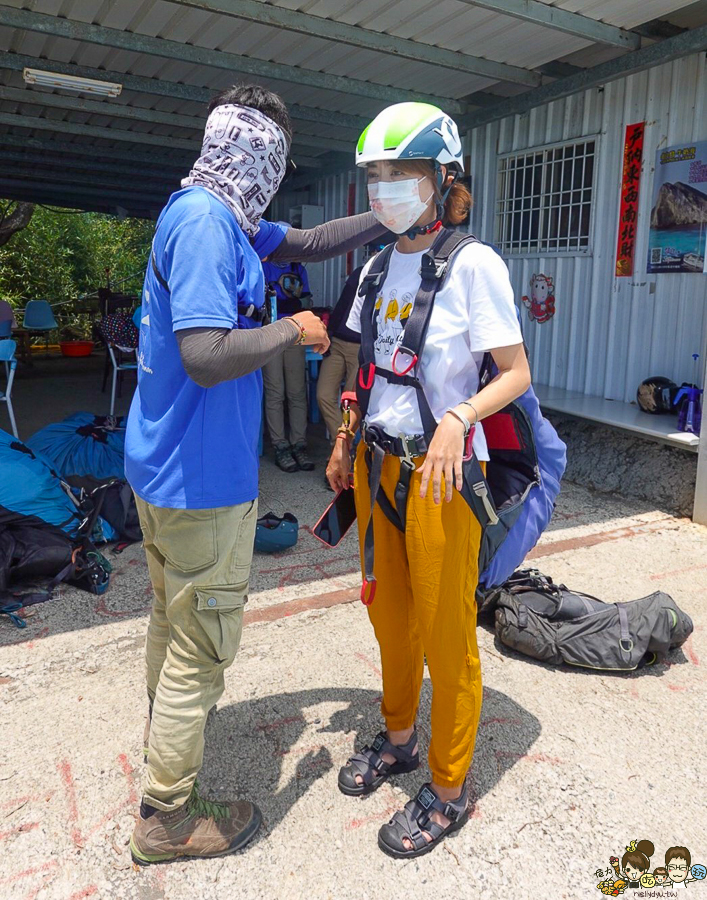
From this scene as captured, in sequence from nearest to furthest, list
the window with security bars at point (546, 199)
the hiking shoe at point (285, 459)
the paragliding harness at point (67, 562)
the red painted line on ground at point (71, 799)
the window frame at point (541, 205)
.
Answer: the red painted line on ground at point (71, 799)
the paragliding harness at point (67, 562)
the window frame at point (541, 205)
the window with security bars at point (546, 199)
the hiking shoe at point (285, 459)

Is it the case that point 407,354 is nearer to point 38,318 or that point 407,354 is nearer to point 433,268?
point 433,268

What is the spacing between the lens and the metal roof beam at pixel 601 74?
5.18 m

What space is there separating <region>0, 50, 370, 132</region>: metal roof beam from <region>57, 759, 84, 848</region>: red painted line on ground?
5797 mm

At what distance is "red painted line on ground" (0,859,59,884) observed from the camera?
84.4 inches

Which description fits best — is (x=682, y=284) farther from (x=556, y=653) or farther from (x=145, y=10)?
(x=145, y=10)

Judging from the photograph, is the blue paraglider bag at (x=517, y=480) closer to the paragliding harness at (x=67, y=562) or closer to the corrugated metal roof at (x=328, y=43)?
the paragliding harness at (x=67, y=562)

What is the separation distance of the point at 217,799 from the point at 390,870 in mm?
647

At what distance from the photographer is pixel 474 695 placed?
2.25 metres

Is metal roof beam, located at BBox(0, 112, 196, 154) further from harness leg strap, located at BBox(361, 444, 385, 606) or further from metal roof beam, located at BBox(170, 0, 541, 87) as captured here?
harness leg strap, located at BBox(361, 444, 385, 606)

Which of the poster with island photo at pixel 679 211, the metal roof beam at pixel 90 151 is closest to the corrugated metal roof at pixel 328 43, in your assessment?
the poster with island photo at pixel 679 211

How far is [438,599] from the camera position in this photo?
2180 millimetres

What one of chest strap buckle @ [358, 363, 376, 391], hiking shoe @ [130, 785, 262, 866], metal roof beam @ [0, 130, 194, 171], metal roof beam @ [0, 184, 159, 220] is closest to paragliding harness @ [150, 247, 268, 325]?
chest strap buckle @ [358, 363, 376, 391]

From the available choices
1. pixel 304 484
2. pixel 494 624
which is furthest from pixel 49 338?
pixel 494 624

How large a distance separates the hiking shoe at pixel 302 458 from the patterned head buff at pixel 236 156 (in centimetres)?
478
